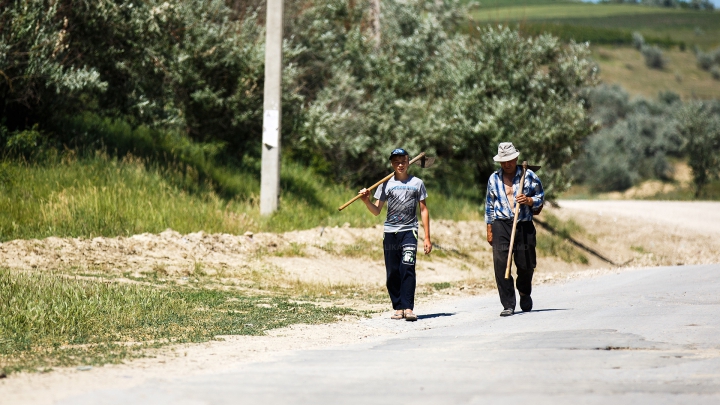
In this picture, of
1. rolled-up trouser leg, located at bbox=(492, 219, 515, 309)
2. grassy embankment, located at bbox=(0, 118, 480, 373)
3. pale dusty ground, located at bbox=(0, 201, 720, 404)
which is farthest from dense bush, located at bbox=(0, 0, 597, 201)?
rolled-up trouser leg, located at bbox=(492, 219, 515, 309)

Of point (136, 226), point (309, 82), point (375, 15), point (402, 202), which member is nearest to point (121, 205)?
point (136, 226)

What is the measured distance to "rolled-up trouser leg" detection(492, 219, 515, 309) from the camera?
10.7 metres

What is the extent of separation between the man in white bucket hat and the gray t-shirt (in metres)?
0.84

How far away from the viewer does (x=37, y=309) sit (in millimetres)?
9836

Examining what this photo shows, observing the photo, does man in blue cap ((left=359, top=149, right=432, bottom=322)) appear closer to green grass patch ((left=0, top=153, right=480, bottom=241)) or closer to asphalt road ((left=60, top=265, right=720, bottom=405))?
asphalt road ((left=60, top=265, right=720, bottom=405))

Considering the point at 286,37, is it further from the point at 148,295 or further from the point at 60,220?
the point at 148,295

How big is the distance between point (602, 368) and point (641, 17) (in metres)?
135

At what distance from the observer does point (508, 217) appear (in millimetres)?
10734

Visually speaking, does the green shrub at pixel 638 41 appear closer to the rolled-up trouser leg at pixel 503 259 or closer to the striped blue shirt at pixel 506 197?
the striped blue shirt at pixel 506 197

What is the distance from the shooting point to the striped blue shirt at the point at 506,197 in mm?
10742

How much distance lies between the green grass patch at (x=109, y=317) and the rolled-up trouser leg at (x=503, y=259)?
1920mm

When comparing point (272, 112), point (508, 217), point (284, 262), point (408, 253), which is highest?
point (272, 112)

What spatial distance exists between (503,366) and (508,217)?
3.66 meters

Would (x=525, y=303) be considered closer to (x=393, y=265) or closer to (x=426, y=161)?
(x=393, y=265)
